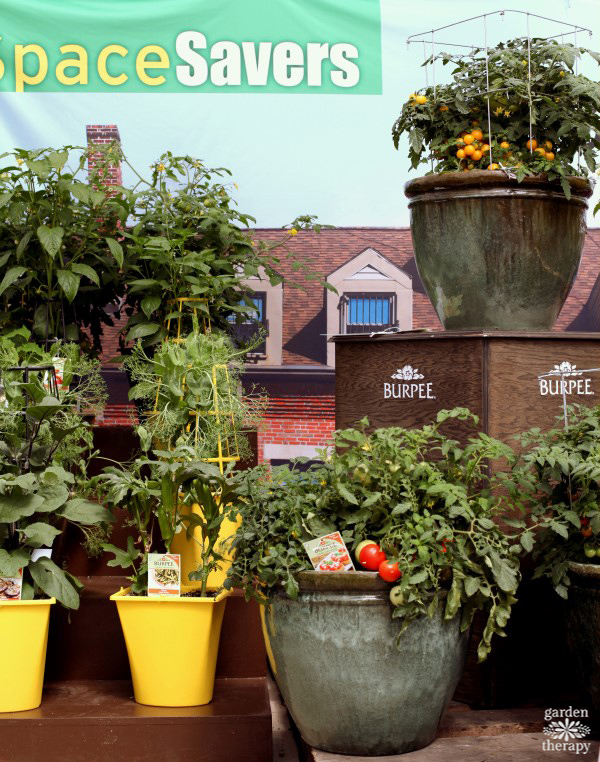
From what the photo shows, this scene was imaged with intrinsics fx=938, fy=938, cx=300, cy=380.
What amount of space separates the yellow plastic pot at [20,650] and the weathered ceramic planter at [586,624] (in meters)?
1.21

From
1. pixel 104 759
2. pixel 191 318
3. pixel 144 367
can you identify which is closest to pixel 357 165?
pixel 191 318

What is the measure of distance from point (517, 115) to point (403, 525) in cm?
119

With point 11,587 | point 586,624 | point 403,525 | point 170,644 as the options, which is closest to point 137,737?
point 170,644

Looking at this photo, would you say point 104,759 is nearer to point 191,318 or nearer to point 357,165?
point 191,318

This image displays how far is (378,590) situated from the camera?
75.9 inches

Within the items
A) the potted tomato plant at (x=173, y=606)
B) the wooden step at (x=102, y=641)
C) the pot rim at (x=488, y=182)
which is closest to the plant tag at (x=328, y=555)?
the potted tomato plant at (x=173, y=606)

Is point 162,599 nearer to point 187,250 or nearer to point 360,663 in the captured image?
point 360,663

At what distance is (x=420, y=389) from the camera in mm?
2443

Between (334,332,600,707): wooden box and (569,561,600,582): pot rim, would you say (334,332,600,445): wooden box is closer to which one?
(334,332,600,707): wooden box

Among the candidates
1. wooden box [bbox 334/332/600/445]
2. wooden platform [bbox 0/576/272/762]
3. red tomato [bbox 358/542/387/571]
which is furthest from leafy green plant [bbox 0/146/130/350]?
red tomato [bbox 358/542/387/571]

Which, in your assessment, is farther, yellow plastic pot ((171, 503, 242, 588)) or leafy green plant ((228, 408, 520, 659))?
yellow plastic pot ((171, 503, 242, 588))

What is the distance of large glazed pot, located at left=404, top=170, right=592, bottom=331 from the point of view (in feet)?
7.97

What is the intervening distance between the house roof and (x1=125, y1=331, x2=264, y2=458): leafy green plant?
842mm

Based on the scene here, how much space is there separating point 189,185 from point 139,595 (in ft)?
5.17
